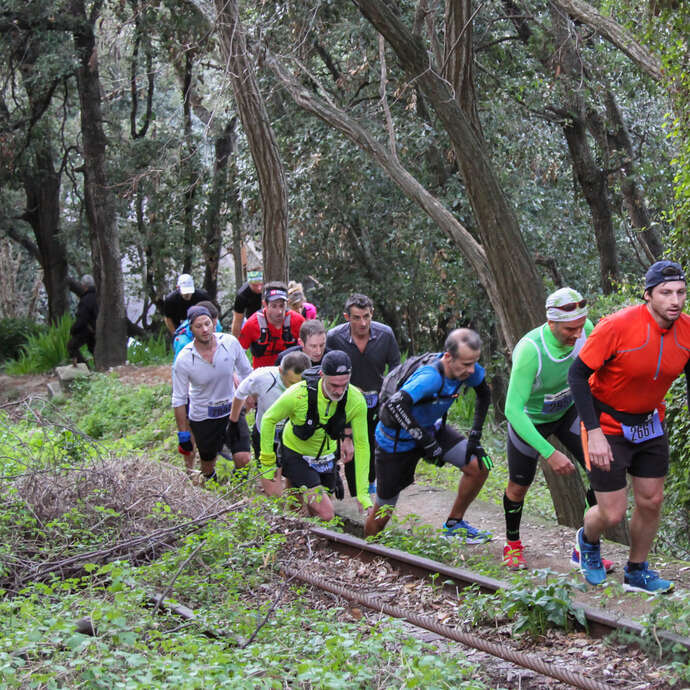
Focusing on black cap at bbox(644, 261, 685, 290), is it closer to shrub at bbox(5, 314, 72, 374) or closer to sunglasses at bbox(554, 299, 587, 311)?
sunglasses at bbox(554, 299, 587, 311)

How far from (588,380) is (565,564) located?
2.16 m

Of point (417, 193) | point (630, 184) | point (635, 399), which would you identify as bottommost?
point (635, 399)

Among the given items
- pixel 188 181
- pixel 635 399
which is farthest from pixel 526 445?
pixel 188 181

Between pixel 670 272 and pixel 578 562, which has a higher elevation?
pixel 670 272

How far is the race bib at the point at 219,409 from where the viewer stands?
10.0 metres

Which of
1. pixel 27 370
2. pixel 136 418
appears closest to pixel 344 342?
pixel 136 418

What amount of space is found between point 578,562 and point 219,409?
13.5 ft

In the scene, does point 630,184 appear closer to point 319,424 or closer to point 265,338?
point 265,338

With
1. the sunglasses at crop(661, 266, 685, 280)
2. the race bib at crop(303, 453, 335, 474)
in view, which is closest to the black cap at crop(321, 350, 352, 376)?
the race bib at crop(303, 453, 335, 474)

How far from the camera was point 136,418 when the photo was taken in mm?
16562

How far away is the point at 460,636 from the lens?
5.82 metres

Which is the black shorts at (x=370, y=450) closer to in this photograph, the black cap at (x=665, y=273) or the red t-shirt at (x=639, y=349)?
the red t-shirt at (x=639, y=349)

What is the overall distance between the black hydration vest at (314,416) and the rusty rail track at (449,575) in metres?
0.88

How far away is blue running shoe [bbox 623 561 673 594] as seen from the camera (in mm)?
6380
